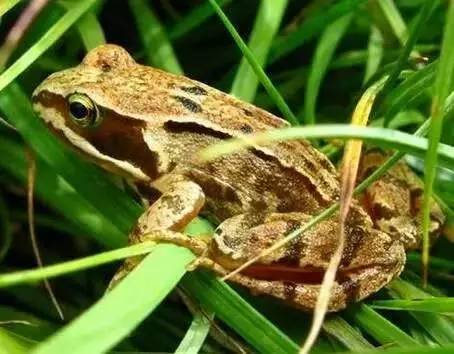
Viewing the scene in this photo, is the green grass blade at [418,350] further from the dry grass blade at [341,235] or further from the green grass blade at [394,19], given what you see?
the green grass blade at [394,19]

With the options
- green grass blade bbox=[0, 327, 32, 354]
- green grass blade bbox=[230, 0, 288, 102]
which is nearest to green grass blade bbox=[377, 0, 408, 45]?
green grass blade bbox=[230, 0, 288, 102]

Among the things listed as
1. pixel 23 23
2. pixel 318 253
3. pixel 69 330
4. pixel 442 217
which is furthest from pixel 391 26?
pixel 69 330

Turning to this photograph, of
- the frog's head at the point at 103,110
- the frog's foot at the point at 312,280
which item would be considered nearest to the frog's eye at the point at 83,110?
the frog's head at the point at 103,110

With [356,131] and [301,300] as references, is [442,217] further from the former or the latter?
[356,131]

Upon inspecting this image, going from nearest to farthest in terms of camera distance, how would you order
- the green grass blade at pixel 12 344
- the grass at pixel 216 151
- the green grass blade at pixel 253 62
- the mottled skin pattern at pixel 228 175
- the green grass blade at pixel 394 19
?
the grass at pixel 216 151 < the green grass blade at pixel 12 344 < the green grass blade at pixel 253 62 < the mottled skin pattern at pixel 228 175 < the green grass blade at pixel 394 19

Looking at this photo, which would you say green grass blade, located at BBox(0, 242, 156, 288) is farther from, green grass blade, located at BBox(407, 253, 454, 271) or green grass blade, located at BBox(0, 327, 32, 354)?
green grass blade, located at BBox(407, 253, 454, 271)

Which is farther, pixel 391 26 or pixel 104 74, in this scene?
pixel 391 26
